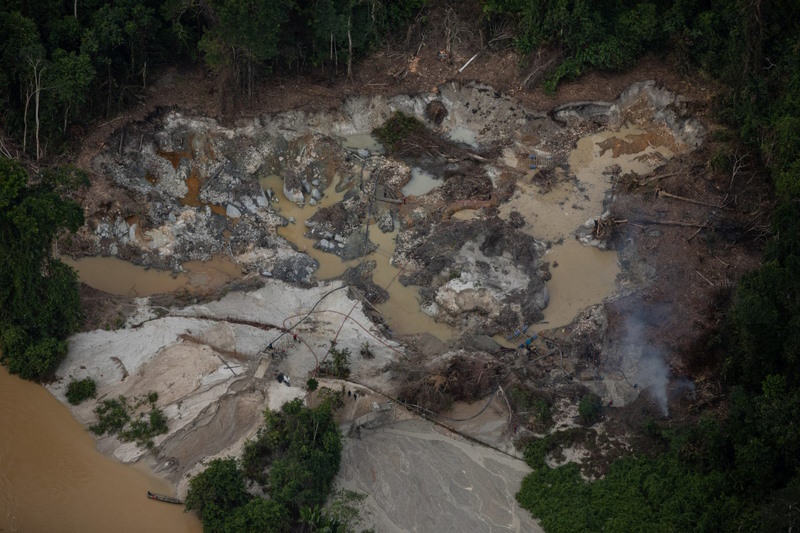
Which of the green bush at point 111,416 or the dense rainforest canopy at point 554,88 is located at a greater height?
the dense rainforest canopy at point 554,88

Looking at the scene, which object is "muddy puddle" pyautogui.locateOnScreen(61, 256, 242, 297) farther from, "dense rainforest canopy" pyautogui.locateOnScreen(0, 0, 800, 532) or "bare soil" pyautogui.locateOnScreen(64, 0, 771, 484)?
"dense rainforest canopy" pyautogui.locateOnScreen(0, 0, 800, 532)

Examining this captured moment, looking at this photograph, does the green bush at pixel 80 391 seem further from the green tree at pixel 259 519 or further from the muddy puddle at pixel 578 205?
the muddy puddle at pixel 578 205

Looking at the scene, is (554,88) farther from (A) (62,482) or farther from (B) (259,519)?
(A) (62,482)

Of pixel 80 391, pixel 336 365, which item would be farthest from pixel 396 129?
pixel 80 391

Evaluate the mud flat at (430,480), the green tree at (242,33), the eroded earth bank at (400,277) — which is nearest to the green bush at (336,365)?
the eroded earth bank at (400,277)

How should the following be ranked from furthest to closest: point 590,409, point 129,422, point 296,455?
point 590,409 → point 129,422 → point 296,455

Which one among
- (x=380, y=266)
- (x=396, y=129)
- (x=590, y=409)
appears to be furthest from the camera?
(x=396, y=129)

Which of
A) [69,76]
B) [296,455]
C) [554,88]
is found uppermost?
[554,88]
